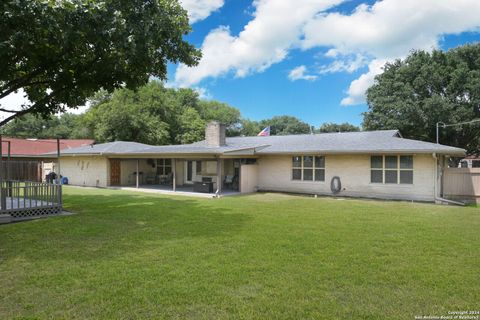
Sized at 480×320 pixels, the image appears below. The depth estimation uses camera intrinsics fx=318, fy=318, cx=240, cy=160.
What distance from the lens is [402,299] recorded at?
4141 mm

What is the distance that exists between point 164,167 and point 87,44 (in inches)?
585

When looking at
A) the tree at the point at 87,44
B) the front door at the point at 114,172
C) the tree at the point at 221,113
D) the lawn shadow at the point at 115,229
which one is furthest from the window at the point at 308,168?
the tree at the point at 221,113

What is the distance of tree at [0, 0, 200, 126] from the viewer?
23.4 feet

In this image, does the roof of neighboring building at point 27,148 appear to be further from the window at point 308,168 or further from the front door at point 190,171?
the window at point 308,168

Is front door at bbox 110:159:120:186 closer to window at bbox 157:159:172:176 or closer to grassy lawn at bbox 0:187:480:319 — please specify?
window at bbox 157:159:172:176

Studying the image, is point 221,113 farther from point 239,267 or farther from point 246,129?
point 239,267

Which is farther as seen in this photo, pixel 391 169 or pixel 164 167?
pixel 164 167

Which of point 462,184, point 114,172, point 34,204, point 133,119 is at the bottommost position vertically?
point 34,204

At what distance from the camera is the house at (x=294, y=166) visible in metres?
14.5

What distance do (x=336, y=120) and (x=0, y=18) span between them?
187 feet

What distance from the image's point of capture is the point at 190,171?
21.8 m

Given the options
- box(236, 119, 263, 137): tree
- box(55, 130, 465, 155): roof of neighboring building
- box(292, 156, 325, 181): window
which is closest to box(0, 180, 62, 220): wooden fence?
box(55, 130, 465, 155): roof of neighboring building

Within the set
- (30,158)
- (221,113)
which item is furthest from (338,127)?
(30,158)

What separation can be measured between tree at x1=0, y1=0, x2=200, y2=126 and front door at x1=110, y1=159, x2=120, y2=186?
10.3 metres
